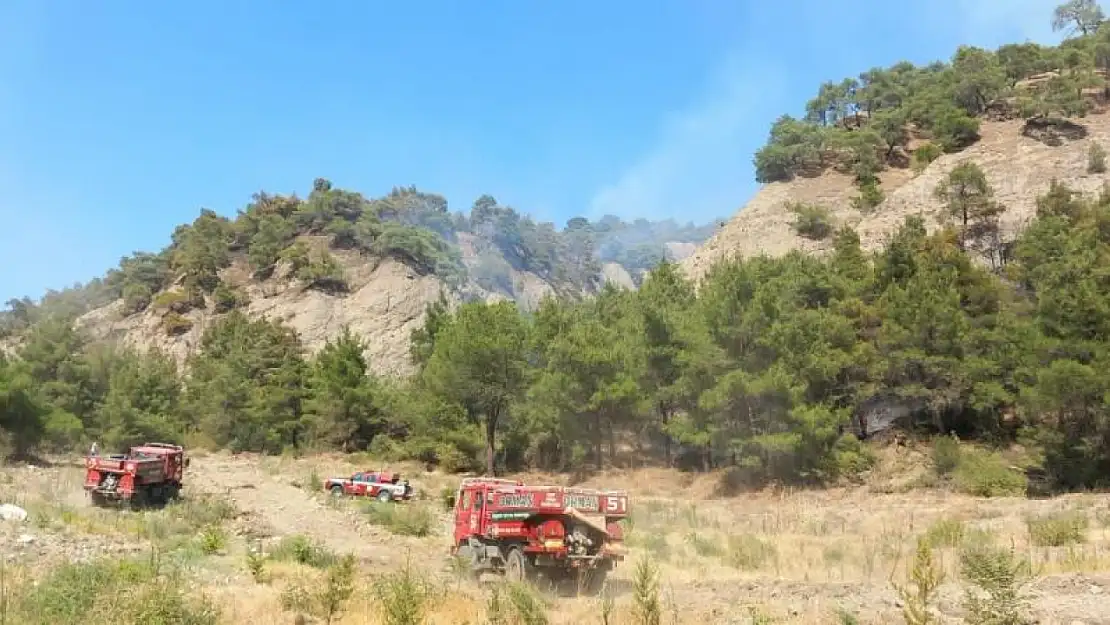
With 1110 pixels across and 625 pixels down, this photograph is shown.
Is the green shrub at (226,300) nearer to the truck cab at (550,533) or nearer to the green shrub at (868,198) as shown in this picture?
the green shrub at (868,198)

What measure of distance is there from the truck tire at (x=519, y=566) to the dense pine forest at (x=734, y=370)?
641 inches

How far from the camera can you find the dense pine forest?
2873cm

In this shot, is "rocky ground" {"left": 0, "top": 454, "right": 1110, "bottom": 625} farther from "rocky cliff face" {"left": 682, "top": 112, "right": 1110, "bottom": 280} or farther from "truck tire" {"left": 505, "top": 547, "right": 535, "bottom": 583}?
"rocky cliff face" {"left": 682, "top": 112, "right": 1110, "bottom": 280}

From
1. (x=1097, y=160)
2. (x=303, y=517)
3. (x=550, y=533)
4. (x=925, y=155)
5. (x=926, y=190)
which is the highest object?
(x=925, y=155)

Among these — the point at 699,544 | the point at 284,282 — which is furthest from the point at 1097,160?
the point at 284,282

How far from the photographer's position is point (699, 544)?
1875cm

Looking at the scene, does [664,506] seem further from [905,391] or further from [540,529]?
[540,529]

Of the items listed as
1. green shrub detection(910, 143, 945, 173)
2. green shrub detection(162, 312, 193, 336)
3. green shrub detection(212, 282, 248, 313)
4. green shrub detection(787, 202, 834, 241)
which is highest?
green shrub detection(910, 143, 945, 173)

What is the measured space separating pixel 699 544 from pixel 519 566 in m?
5.77

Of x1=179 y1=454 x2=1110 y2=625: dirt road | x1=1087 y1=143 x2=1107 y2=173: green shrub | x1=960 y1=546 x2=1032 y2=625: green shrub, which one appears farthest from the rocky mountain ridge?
x1=960 y1=546 x2=1032 y2=625: green shrub

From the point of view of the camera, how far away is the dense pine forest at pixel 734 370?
1131 inches

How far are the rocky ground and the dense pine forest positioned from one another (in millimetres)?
3444

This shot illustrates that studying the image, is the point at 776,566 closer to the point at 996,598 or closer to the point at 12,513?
the point at 996,598

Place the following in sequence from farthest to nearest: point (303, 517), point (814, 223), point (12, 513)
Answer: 1. point (814, 223)
2. point (303, 517)
3. point (12, 513)
